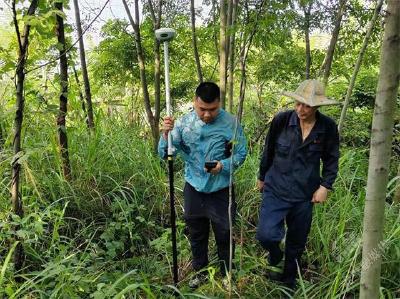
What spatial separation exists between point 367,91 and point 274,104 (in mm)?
1586

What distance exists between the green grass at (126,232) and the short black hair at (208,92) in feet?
2.85

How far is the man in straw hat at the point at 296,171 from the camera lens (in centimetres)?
266

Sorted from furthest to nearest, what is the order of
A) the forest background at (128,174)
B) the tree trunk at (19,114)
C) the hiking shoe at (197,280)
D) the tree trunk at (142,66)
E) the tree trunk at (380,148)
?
the tree trunk at (142,66), the hiking shoe at (197,280), the forest background at (128,174), the tree trunk at (19,114), the tree trunk at (380,148)

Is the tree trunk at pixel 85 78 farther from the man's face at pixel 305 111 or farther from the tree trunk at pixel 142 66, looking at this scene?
the man's face at pixel 305 111

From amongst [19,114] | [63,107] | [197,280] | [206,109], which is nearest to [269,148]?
[206,109]

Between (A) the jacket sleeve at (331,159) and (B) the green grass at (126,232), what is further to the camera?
(A) the jacket sleeve at (331,159)

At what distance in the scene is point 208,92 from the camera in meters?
2.70

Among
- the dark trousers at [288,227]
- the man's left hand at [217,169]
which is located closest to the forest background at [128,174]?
the dark trousers at [288,227]

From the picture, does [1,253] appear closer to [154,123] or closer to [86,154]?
[86,154]

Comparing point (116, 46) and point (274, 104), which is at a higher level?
point (116, 46)

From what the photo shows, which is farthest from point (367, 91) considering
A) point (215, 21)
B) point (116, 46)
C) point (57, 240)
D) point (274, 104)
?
point (57, 240)

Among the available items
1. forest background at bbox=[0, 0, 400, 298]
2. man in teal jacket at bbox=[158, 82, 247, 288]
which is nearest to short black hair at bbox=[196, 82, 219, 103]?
man in teal jacket at bbox=[158, 82, 247, 288]

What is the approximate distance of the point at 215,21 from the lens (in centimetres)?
542

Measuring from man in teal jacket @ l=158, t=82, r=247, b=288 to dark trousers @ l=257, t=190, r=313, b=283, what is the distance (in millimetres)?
245
